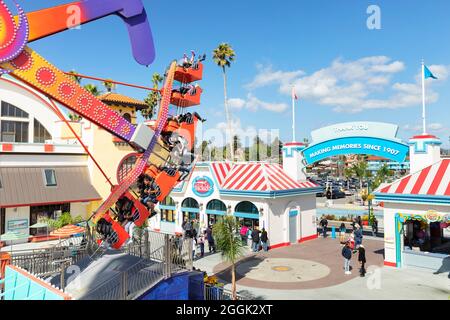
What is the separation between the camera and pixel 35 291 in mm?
9266

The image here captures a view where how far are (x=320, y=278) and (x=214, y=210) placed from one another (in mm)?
9910

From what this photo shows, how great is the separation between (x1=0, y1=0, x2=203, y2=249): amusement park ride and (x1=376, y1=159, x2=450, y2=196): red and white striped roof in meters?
10.8

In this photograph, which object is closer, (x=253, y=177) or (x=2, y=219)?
(x=253, y=177)

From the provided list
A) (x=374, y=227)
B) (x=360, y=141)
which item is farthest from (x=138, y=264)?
(x=374, y=227)

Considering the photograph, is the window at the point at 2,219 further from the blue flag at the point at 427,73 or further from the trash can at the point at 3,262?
the blue flag at the point at 427,73

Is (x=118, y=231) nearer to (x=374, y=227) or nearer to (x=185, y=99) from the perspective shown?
(x=185, y=99)

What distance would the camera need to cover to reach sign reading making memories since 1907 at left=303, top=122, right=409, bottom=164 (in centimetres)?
1908

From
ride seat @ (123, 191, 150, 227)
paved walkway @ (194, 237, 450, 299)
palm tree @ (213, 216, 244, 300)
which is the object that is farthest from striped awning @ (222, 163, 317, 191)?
ride seat @ (123, 191, 150, 227)

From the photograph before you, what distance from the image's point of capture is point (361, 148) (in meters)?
20.1

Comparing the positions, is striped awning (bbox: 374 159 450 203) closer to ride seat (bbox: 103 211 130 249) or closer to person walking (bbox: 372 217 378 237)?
person walking (bbox: 372 217 378 237)

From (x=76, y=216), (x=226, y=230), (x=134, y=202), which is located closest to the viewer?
(x=134, y=202)
